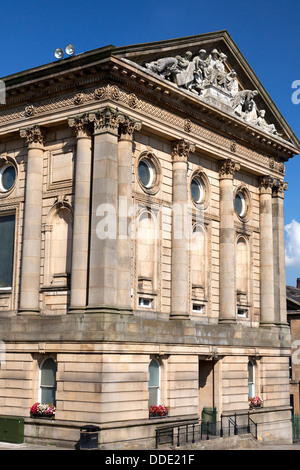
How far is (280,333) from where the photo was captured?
138 ft

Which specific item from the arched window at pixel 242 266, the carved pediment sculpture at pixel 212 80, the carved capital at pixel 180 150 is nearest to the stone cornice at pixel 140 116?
the carved capital at pixel 180 150

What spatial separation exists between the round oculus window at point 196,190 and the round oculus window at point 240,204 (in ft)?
12.5

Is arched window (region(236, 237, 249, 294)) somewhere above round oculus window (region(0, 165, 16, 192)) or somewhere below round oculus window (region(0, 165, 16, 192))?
below

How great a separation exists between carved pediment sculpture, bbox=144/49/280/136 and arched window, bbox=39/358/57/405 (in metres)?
14.5

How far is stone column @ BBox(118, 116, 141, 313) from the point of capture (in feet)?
102

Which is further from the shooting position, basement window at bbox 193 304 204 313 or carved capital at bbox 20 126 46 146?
basement window at bbox 193 304 204 313

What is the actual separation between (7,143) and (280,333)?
19.2 meters

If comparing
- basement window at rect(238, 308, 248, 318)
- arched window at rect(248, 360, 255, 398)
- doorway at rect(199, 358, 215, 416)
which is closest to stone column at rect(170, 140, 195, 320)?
doorway at rect(199, 358, 215, 416)

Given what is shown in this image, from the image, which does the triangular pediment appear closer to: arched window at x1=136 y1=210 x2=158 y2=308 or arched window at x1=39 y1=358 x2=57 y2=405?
arched window at x1=136 y1=210 x2=158 y2=308

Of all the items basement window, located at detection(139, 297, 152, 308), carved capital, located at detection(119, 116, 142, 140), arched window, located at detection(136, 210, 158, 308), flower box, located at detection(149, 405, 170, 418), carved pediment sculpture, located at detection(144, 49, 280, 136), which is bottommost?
flower box, located at detection(149, 405, 170, 418)

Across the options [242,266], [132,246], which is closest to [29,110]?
[132,246]

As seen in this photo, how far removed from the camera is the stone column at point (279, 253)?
42938 mm

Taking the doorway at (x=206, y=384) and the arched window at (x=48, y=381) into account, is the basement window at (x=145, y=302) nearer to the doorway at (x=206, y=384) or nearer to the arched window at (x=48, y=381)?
→ the arched window at (x=48, y=381)
